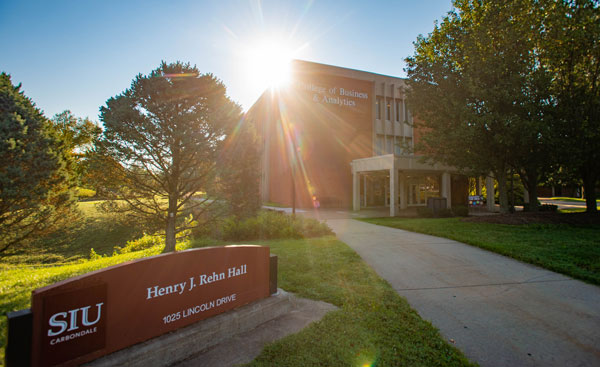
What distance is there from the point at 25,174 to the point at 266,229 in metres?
11.9

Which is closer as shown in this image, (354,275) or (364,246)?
(354,275)

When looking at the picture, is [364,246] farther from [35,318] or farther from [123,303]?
[35,318]

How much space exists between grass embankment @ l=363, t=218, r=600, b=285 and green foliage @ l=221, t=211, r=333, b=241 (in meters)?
4.05

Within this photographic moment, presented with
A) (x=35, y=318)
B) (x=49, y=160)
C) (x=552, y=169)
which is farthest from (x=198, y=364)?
(x=552, y=169)

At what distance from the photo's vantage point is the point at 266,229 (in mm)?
10508

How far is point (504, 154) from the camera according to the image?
1337 centimetres

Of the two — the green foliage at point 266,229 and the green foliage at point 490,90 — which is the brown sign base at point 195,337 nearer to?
the green foliage at point 266,229

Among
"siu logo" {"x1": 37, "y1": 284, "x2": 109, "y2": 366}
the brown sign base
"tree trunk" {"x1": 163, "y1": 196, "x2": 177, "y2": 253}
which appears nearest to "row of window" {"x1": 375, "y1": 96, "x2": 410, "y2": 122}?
"tree trunk" {"x1": 163, "y1": 196, "x2": 177, "y2": 253}

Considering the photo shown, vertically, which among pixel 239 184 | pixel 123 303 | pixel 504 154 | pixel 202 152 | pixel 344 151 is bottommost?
pixel 123 303

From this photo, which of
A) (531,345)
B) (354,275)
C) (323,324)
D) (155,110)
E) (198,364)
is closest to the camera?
(198,364)

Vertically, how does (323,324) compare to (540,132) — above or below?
below

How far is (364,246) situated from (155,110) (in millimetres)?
6923

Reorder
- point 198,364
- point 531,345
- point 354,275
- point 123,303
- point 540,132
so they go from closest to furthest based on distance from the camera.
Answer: point 123,303, point 198,364, point 531,345, point 354,275, point 540,132

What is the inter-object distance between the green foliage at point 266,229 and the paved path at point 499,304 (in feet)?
10.9
